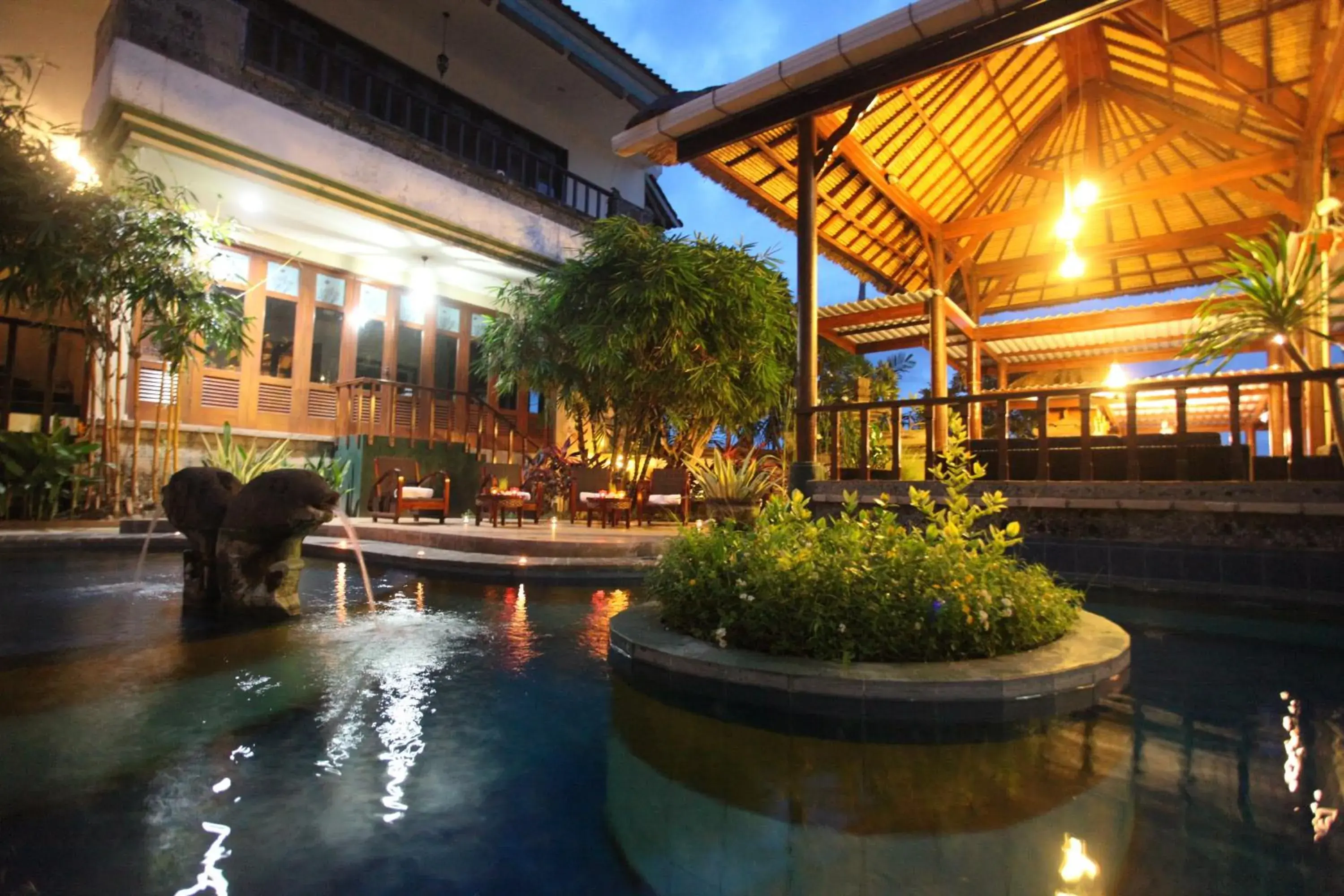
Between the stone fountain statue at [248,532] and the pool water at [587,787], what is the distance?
99cm

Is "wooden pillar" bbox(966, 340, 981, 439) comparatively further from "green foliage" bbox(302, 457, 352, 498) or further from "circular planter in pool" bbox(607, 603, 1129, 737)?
"green foliage" bbox(302, 457, 352, 498)

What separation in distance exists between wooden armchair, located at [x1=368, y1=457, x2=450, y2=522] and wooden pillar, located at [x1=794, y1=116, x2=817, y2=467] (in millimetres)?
4964

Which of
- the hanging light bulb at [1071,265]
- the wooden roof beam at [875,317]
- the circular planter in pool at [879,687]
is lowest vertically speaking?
the circular planter in pool at [879,687]

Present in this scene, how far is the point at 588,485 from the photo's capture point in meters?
10.4

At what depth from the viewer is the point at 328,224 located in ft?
38.7

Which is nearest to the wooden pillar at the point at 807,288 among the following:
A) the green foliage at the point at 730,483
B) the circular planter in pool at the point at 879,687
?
the green foliage at the point at 730,483

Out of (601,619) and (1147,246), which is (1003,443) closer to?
(601,619)

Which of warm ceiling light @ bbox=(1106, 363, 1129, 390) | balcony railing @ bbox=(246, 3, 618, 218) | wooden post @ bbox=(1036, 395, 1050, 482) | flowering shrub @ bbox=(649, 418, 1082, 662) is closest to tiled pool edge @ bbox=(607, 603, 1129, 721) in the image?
flowering shrub @ bbox=(649, 418, 1082, 662)

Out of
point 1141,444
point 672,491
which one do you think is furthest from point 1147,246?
point 672,491

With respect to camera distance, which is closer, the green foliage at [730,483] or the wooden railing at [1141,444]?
the wooden railing at [1141,444]

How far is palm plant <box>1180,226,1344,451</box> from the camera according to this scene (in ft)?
19.2

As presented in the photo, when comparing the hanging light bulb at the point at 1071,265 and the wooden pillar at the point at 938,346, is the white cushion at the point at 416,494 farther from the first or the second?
the hanging light bulb at the point at 1071,265

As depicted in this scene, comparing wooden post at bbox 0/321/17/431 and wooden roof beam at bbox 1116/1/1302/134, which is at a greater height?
wooden roof beam at bbox 1116/1/1302/134

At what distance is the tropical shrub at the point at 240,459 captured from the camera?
846 centimetres
